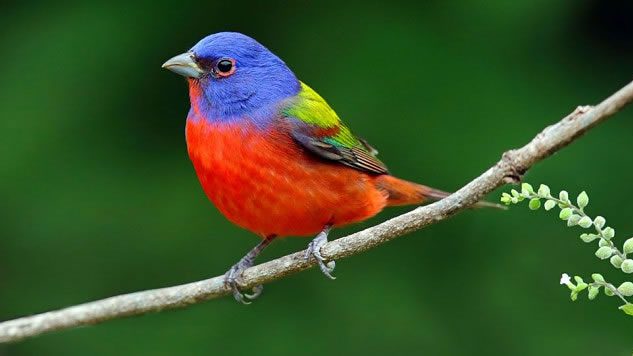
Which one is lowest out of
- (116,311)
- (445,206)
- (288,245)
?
(116,311)

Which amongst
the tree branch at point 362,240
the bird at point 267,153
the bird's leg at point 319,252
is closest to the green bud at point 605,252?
the tree branch at point 362,240

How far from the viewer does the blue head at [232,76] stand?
3.67 metres

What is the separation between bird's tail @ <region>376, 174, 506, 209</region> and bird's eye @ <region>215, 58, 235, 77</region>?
2.71ft

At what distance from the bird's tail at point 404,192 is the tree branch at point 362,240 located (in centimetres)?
95

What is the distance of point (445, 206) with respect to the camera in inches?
95.0

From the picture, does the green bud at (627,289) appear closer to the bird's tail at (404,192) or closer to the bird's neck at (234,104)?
the bird's neck at (234,104)

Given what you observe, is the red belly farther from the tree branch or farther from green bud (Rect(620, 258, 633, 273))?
green bud (Rect(620, 258, 633, 273))

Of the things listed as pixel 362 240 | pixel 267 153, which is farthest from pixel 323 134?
pixel 362 240

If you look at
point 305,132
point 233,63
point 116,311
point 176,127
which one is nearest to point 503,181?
point 116,311

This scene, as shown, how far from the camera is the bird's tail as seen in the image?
403cm

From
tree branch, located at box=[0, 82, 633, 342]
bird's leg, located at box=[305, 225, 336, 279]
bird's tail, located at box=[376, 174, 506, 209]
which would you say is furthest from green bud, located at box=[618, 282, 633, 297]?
bird's tail, located at box=[376, 174, 506, 209]

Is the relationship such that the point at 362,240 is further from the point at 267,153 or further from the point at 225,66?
the point at 225,66

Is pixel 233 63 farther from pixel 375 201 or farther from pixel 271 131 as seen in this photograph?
pixel 375 201

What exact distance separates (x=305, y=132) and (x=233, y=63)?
0.44 meters
